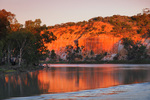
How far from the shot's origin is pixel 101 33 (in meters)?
142

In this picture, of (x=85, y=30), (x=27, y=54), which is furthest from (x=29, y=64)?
(x=85, y=30)

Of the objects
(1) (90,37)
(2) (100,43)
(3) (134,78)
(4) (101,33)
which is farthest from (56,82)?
(4) (101,33)

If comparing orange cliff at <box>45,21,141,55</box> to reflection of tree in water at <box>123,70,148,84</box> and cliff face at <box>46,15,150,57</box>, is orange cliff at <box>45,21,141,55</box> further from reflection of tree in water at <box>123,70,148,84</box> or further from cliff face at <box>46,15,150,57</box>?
reflection of tree in water at <box>123,70,148,84</box>

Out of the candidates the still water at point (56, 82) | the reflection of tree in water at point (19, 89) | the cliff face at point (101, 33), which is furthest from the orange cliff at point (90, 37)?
the reflection of tree in water at point (19, 89)

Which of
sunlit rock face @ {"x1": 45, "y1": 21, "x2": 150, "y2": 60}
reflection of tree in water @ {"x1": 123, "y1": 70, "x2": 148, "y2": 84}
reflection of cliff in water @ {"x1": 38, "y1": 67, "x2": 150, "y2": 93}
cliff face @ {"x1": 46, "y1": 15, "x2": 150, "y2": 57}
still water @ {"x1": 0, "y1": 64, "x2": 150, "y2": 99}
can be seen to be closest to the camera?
still water @ {"x1": 0, "y1": 64, "x2": 150, "y2": 99}

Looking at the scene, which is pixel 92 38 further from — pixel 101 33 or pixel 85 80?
pixel 85 80

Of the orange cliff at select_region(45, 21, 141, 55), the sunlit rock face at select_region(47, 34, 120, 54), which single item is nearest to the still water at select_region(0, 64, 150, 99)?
the sunlit rock face at select_region(47, 34, 120, 54)

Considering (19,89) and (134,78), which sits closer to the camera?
(19,89)

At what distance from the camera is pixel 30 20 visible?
54156 millimetres

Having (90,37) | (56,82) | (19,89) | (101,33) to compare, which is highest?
(101,33)

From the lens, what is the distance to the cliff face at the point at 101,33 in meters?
135

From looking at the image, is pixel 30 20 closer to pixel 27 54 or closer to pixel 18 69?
pixel 27 54

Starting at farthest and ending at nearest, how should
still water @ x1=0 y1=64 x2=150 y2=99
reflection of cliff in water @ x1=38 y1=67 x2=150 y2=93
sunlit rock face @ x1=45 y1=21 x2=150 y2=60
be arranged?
1. sunlit rock face @ x1=45 y1=21 x2=150 y2=60
2. reflection of cliff in water @ x1=38 y1=67 x2=150 y2=93
3. still water @ x1=0 y1=64 x2=150 y2=99

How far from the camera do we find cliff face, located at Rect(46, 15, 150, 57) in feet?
443
